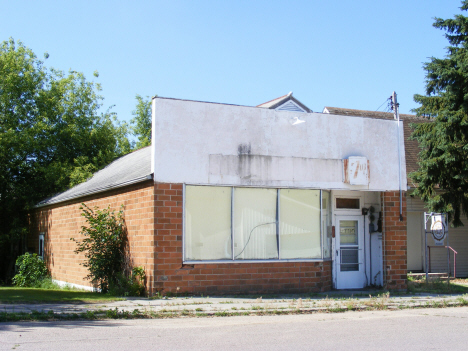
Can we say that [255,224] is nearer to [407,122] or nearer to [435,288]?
[435,288]

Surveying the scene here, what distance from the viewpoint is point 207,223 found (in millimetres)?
13844

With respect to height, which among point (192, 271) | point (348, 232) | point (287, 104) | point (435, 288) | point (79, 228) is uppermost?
point (287, 104)

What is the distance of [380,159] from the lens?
15891 millimetres

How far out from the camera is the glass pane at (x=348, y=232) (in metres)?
15.9

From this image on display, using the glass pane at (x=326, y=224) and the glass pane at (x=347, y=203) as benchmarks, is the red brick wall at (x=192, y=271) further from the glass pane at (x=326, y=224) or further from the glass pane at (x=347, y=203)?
the glass pane at (x=347, y=203)

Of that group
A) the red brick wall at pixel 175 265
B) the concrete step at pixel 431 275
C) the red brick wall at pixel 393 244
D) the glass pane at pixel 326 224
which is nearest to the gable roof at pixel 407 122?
the concrete step at pixel 431 275

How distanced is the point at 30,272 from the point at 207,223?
1131 cm

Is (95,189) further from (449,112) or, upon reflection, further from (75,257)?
(449,112)

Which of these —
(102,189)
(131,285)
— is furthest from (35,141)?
(131,285)

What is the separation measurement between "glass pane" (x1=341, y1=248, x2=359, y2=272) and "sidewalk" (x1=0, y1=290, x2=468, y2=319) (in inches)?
70.9

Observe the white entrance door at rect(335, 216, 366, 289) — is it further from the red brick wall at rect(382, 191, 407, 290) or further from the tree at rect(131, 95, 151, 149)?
the tree at rect(131, 95, 151, 149)

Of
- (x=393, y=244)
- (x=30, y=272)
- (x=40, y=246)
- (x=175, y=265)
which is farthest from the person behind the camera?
(x=40, y=246)

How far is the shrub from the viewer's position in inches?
580

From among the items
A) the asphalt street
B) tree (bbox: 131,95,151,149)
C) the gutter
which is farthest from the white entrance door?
tree (bbox: 131,95,151,149)
